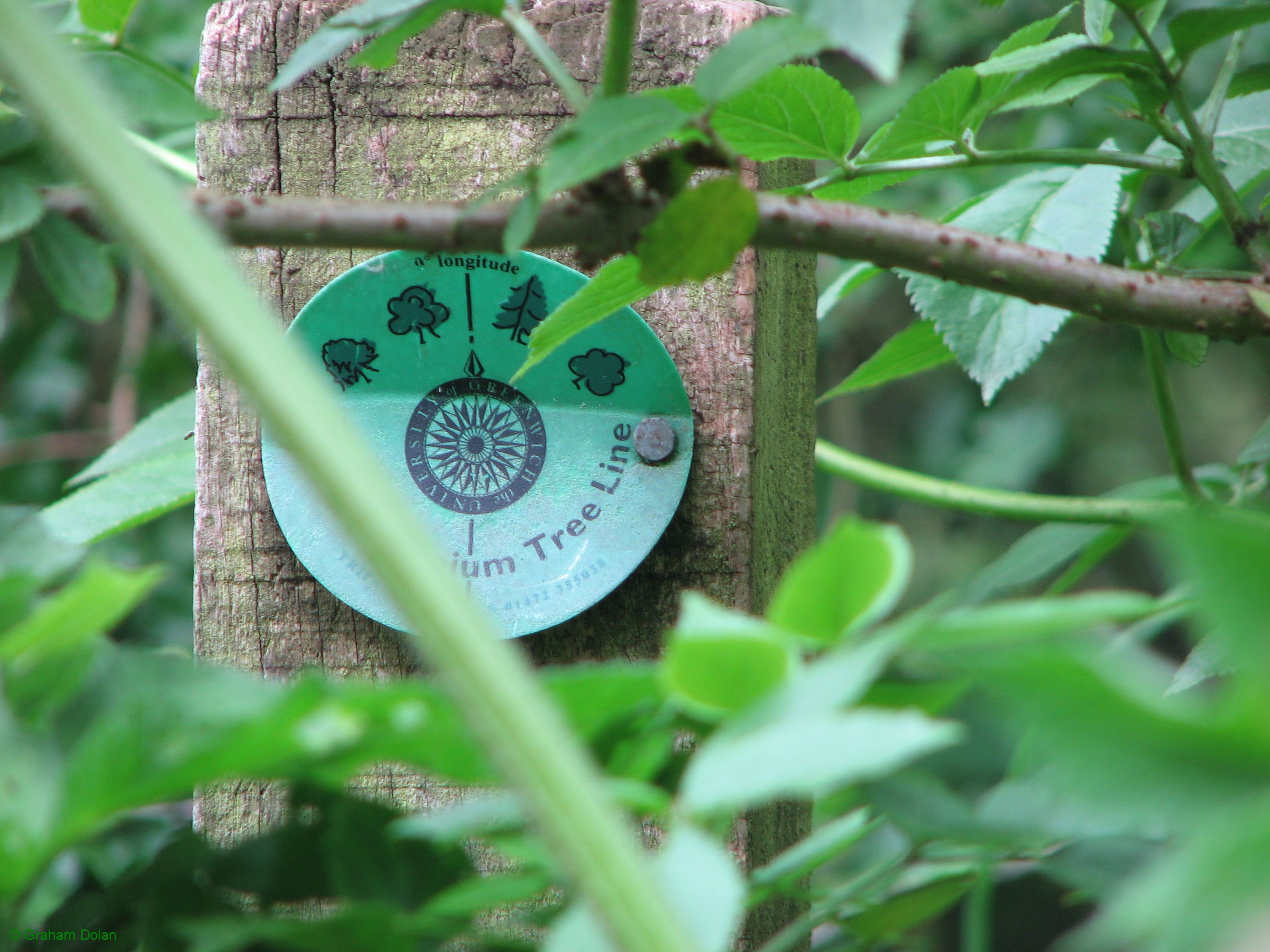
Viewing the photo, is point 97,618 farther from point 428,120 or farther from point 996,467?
point 996,467

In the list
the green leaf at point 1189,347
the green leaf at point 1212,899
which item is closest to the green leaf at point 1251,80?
the green leaf at point 1189,347

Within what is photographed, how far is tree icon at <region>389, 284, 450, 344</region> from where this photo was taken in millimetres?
534

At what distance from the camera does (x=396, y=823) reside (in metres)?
0.22

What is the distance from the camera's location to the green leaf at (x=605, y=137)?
255mm

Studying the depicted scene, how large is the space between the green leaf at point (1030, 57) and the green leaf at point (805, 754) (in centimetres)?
29

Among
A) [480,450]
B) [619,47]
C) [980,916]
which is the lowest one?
[980,916]

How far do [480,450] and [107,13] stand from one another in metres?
0.25

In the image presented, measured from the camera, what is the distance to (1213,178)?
0.41 m

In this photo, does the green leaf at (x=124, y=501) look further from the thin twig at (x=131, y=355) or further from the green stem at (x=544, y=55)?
the thin twig at (x=131, y=355)

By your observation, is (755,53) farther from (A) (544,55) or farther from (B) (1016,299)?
(B) (1016,299)

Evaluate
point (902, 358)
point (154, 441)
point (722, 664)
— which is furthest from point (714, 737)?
point (154, 441)

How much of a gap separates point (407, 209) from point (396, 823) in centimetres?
18

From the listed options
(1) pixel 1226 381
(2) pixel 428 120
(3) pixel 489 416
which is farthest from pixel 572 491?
(1) pixel 1226 381

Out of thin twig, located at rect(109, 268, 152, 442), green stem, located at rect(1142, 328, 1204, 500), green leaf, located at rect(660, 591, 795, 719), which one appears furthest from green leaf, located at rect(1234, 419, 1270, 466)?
thin twig, located at rect(109, 268, 152, 442)
